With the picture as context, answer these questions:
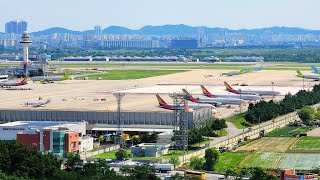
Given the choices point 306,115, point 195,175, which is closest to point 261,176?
point 195,175

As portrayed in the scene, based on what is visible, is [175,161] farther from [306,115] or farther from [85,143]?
[306,115]

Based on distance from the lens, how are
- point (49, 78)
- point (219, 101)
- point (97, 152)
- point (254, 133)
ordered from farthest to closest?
point (49, 78) → point (219, 101) → point (254, 133) → point (97, 152)

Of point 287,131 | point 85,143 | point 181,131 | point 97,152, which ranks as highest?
point 181,131

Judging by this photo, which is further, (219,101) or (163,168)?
(219,101)

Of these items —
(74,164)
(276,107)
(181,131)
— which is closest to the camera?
(74,164)

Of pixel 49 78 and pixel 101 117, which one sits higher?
pixel 101 117

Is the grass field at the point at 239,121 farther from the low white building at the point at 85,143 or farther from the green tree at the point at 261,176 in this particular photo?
the green tree at the point at 261,176
